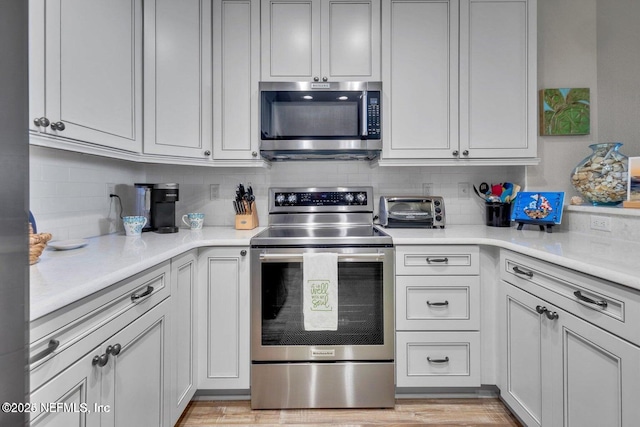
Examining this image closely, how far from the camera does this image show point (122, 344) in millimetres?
1099

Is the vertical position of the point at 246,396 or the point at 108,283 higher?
the point at 108,283

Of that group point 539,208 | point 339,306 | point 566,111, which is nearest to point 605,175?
point 539,208

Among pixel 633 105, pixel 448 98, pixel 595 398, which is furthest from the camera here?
pixel 448 98

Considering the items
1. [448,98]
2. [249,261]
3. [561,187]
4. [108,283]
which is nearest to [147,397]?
[108,283]

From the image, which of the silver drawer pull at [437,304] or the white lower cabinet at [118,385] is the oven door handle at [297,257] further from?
the white lower cabinet at [118,385]

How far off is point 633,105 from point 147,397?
286 cm

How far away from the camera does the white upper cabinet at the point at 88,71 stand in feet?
3.74

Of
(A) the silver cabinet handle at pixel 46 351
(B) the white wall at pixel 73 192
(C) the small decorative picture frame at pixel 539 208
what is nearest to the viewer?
(A) the silver cabinet handle at pixel 46 351

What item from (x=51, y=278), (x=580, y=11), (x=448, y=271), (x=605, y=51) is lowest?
(x=448, y=271)

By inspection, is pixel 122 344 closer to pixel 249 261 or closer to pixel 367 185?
pixel 249 261

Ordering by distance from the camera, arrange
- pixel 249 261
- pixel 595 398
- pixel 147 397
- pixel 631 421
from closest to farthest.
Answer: pixel 631 421 < pixel 595 398 < pixel 147 397 < pixel 249 261

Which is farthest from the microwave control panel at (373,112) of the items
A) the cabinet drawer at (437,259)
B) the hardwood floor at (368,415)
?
the hardwood floor at (368,415)

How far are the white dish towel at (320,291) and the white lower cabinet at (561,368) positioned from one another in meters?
0.87

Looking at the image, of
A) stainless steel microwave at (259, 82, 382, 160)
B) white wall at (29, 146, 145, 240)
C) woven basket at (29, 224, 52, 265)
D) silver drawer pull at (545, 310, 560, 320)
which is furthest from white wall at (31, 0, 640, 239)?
silver drawer pull at (545, 310, 560, 320)
